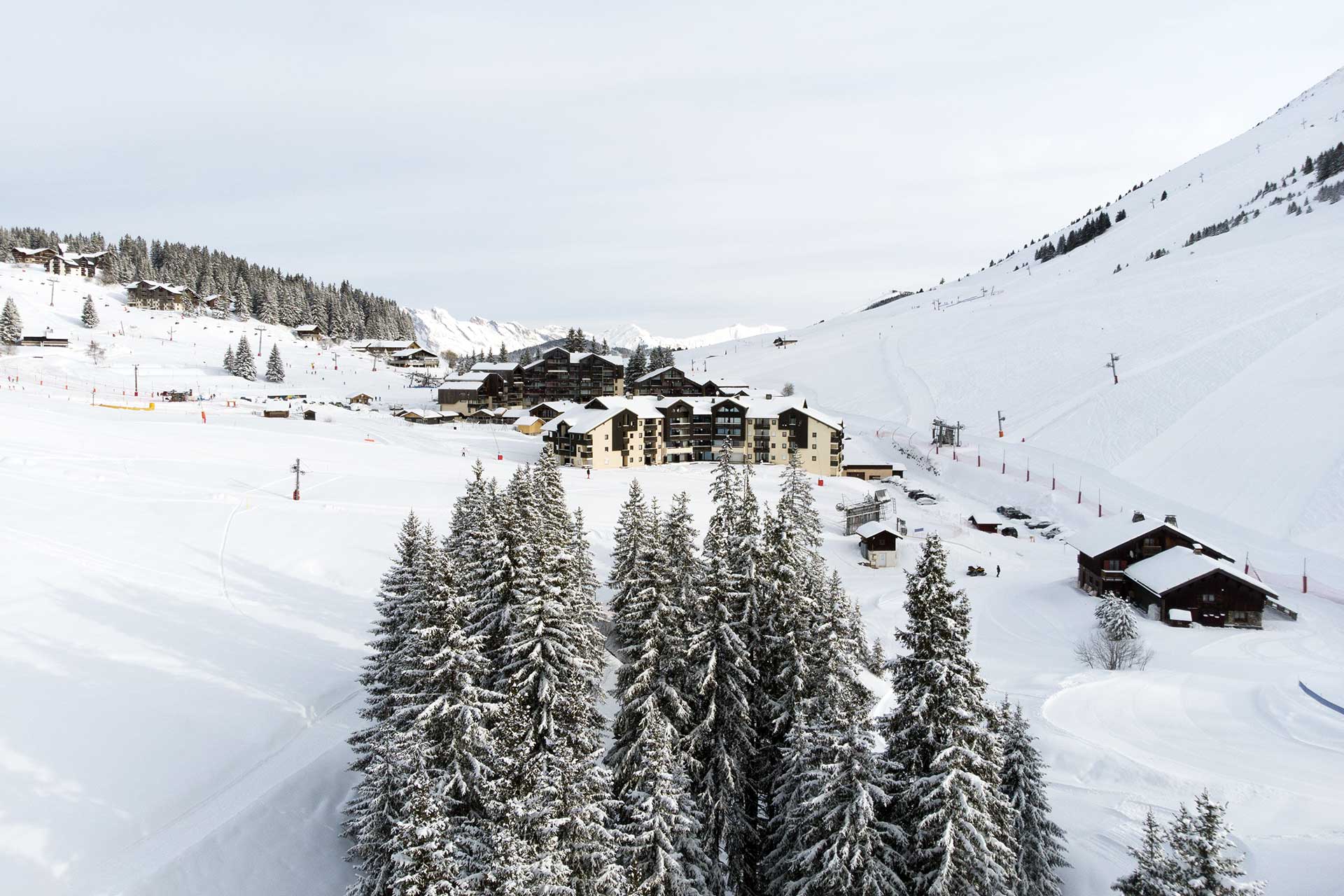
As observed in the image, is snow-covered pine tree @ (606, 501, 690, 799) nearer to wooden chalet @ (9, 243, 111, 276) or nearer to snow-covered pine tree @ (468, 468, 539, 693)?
snow-covered pine tree @ (468, 468, 539, 693)

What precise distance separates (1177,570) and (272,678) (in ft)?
164

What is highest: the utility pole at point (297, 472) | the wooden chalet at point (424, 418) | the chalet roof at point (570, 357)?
the chalet roof at point (570, 357)

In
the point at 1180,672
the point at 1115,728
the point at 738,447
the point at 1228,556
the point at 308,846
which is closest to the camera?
the point at 308,846

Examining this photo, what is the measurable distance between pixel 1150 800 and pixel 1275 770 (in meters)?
5.43

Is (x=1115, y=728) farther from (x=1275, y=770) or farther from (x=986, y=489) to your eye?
(x=986, y=489)

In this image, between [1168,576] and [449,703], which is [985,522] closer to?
[1168,576]

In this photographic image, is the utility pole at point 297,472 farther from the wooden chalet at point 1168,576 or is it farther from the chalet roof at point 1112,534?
the wooden chalet at point 1168,576

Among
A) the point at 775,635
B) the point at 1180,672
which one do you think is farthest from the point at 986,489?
the point at 775,635

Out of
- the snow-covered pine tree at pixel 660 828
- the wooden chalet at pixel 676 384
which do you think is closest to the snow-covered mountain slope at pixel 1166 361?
the wooden chalet at pixel 676 384

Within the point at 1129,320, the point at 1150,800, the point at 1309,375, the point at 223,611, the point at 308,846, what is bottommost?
the point at 308,846

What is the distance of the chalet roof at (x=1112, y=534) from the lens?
47.2 m

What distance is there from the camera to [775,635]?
23.3m

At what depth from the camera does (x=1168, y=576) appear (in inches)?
1727

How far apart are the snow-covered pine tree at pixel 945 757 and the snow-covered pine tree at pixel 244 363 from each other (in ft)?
407
